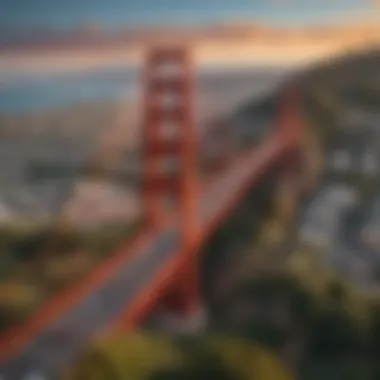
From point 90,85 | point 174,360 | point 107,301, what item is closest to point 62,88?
point 90,85

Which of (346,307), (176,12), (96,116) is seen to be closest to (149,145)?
(96,116)

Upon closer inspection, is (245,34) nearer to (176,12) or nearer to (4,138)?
(176,12)

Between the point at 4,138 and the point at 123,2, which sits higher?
the point at 123,2

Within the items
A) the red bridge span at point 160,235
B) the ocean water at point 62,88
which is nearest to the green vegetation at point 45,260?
the red bridge span at point 160,235

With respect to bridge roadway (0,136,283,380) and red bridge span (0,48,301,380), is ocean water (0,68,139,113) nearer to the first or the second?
red bridge span (0,48,301,380)

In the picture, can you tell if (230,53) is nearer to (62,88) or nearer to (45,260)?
(62,88)

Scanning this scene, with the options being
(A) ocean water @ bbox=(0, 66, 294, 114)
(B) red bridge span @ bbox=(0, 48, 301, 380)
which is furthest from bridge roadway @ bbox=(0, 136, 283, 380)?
(A) ocean water @ bbox=(0, 66, 294, 114)

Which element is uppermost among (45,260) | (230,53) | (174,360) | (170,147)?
(230,53)

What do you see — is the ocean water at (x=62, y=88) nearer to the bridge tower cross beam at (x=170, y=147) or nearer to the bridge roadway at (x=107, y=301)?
the bridge tower cross beam at (x=170, y=147)
